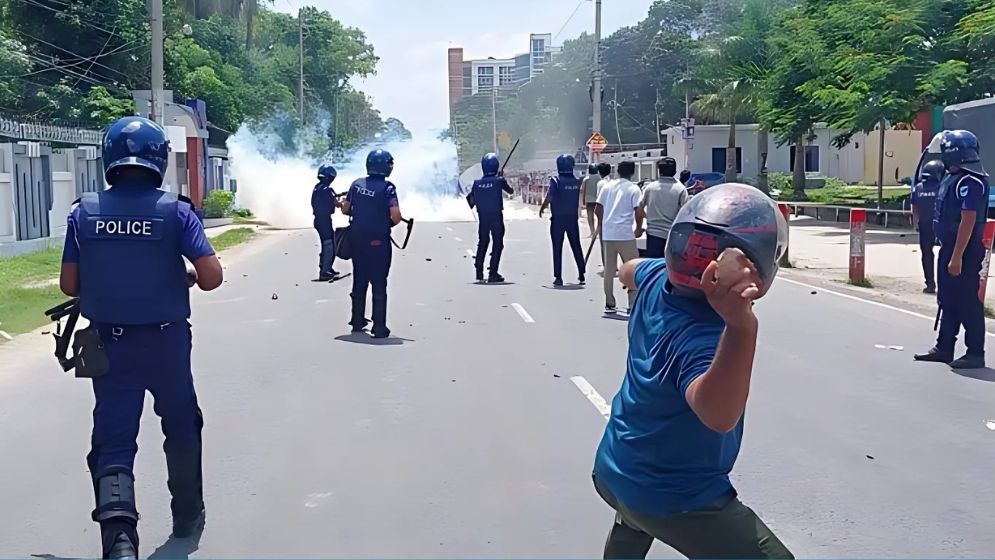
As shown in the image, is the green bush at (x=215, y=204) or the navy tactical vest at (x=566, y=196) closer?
the navy tactical vest at (x=566, y=196)

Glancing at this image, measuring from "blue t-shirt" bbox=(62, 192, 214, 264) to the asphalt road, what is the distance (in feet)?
4.75

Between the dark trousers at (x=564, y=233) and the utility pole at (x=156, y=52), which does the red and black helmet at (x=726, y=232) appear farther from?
the utility pole at (x=156, y=52)

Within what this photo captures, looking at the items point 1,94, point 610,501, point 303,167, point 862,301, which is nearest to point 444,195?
point 303,167

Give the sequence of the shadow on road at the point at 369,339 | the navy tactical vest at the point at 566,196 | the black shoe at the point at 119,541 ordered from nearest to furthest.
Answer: the black shoe at the point at 119,541, the shadow on road at the point at 369,339, the navy tactical vest at the point at 566,196

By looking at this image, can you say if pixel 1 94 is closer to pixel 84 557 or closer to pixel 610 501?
pixel 84 557

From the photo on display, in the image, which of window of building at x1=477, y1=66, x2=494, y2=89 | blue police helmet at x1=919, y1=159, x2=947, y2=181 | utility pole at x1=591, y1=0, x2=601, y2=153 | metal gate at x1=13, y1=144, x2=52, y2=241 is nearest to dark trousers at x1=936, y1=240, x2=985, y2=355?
blue police helmet at x1=919, y1=159, x2=947, y2=181

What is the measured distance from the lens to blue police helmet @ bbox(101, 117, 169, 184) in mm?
4809

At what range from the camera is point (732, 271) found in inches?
101

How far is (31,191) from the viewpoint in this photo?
23.6 meters

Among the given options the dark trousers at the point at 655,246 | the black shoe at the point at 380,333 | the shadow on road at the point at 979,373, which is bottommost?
the shadow on road at the point at 979,373

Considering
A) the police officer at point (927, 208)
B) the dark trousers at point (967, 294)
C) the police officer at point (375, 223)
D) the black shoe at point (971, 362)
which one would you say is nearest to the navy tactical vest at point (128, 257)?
the police officer at point (375, 223)

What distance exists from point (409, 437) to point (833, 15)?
27993mm

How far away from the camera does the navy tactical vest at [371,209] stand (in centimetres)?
1145

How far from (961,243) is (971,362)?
1226 mm
